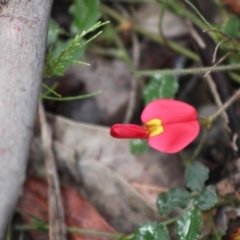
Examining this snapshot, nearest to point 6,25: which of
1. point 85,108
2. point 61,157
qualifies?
point 61,157

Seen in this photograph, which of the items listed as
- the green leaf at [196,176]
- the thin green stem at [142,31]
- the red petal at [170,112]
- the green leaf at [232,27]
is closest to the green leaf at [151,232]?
the green leaf at [196,176]

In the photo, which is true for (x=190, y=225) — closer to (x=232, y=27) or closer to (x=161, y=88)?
(x=161, y=88)

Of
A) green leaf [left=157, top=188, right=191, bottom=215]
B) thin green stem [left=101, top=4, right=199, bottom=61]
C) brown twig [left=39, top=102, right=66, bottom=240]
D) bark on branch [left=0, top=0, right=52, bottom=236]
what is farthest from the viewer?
thin green stem [left=101, top=4, right=199, bottom=61]

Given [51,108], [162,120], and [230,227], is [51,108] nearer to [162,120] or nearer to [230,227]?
[162,120]

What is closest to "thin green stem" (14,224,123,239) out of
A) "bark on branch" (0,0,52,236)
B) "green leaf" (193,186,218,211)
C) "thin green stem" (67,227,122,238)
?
"thin green stem" (67,227,122,238)

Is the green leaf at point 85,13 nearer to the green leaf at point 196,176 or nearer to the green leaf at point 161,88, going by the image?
the green leaf at point 161,88

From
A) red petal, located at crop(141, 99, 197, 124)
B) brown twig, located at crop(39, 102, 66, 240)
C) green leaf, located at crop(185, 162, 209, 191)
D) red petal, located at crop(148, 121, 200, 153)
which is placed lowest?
brown twig, located at crop(39, 102, 66, 240)

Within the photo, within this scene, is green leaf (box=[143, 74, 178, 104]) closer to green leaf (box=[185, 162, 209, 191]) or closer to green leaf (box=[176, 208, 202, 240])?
green leaf (box=[185, 162, 209, 191])
